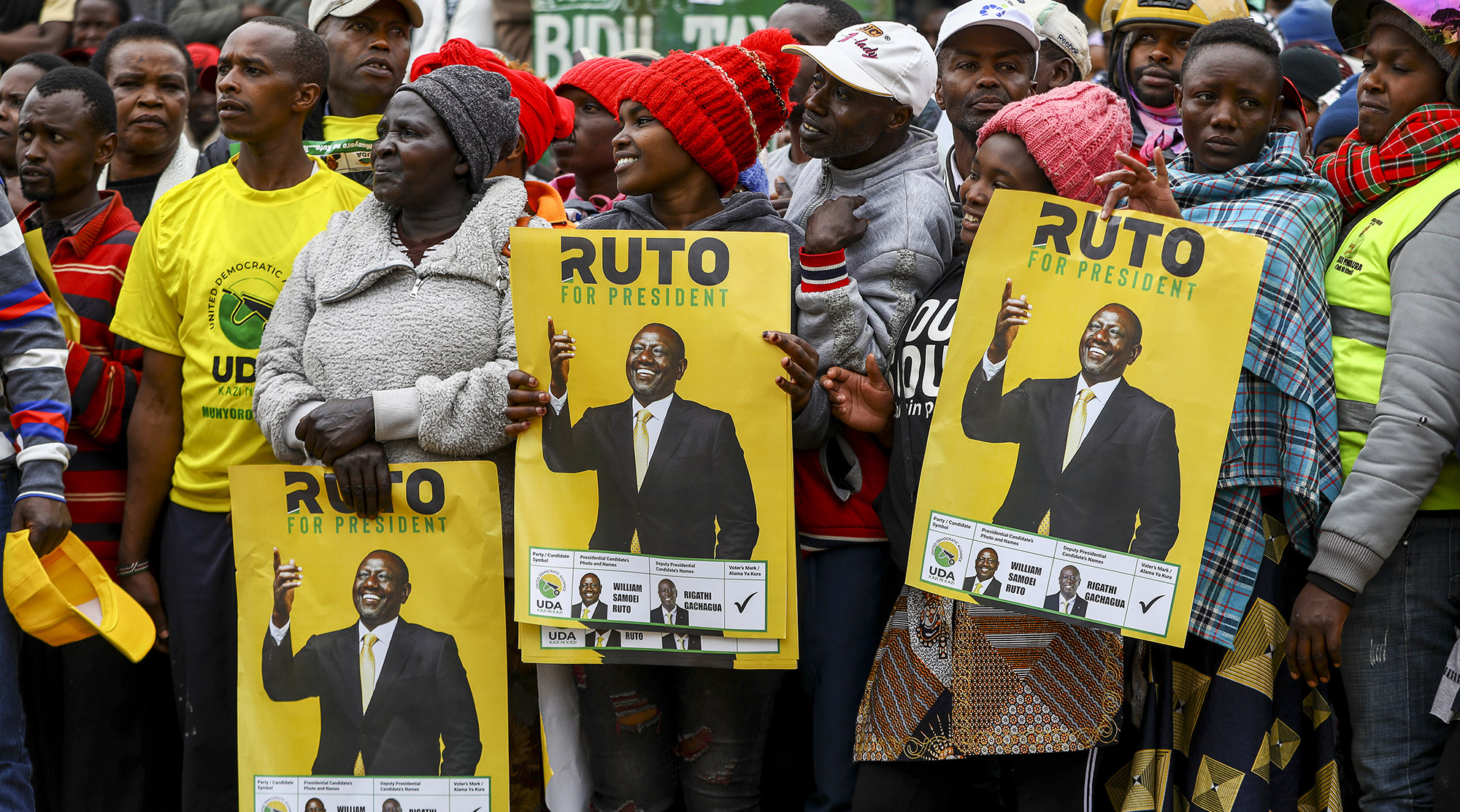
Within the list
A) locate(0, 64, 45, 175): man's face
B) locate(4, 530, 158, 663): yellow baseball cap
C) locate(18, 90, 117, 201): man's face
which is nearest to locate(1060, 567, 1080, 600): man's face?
locate(4, 530, 158, 663): yellow baseball cap

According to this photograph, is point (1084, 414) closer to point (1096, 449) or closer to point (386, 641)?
point (1096, 449)

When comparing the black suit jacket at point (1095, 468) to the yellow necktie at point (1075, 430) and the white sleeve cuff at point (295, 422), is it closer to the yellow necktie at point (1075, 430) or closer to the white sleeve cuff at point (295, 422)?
the yellow necktie at point (1075, 430)

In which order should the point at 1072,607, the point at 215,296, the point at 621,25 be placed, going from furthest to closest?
the point at 621,25 → the point at 215,296 → the point at 1072,607

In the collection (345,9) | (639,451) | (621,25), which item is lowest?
(639,451)

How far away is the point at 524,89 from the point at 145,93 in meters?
1.70

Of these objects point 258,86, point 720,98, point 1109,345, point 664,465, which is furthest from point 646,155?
point 258,86

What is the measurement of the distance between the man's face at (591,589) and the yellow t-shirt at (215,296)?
137 cm

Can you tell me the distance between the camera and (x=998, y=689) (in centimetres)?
328

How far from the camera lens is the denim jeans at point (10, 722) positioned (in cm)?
353

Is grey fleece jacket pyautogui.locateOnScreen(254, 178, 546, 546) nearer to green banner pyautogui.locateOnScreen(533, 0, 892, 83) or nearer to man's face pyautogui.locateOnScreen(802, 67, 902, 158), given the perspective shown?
man's face pyautogui.locateOnScreen(802, 67, 902, 158)

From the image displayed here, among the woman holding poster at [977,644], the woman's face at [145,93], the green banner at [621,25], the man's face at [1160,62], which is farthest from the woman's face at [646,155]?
the green banner at [621,25]

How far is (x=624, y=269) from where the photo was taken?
3293 mm

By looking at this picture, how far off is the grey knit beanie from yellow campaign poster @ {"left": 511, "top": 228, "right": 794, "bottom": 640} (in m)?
0.57

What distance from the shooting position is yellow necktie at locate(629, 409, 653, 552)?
329 cm
